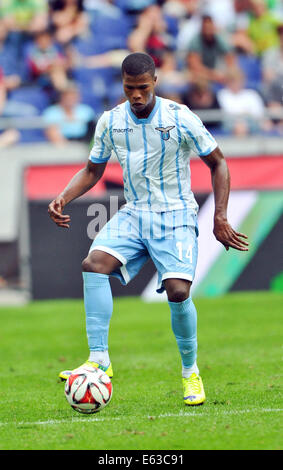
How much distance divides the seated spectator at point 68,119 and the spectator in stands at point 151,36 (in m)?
1.82

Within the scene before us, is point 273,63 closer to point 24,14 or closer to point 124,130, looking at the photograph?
point 24,14

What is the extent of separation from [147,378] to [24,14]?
11320 mm

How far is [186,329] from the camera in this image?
20.7ft

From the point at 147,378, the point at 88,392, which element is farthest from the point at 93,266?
the point at 147,378

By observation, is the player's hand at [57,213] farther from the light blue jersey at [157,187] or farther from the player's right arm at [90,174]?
the light blue jersey at [157,187]

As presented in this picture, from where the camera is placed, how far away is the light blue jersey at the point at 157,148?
6.25m

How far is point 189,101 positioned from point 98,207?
132 inches

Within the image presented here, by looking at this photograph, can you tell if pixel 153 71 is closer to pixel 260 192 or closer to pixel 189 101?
pixel 260 192

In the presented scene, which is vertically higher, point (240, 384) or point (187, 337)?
point (187, 337)

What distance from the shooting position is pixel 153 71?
606cm

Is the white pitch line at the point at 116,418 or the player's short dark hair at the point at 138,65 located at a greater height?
the player's short dark hair at the point at 138,65

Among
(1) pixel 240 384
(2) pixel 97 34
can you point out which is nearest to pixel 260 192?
(2) pixel 97 34

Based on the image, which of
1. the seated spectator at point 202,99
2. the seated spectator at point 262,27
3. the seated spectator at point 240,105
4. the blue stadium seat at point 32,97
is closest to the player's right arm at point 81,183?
the seated spectator at point 240,105

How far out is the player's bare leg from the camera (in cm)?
616
